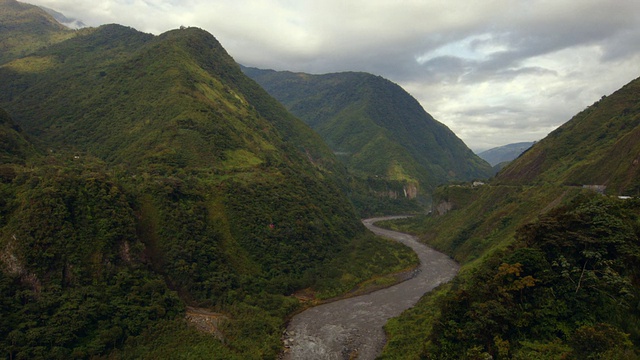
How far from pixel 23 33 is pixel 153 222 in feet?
604

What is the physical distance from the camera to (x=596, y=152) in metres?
73.8

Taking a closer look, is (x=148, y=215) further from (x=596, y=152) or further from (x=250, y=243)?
(x=596, y=152)

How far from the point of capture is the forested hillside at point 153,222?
1483 inches

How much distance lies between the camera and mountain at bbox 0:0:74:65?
6024 inches

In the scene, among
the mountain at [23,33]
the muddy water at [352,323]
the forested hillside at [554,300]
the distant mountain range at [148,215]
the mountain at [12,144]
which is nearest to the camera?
the forested hillside at [554,300]

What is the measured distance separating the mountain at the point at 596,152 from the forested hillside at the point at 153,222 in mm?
37204

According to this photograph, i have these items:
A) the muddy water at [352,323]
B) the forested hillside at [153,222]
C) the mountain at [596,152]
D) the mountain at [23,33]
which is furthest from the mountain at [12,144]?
the mountain at [23,33]

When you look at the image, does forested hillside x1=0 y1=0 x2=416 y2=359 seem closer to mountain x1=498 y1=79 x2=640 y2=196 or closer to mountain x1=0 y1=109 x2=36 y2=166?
mountain x1=0 y1=109 x2=36 y2=166

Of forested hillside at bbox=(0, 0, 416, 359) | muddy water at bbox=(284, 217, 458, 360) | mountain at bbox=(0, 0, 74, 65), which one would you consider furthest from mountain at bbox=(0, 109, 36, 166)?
mountain at bbox=(0, 0, 74, 65)

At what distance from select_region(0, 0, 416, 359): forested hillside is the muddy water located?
309 centimetres

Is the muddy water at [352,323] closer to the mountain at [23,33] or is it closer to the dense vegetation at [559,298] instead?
the dense vegetation at [559,298]

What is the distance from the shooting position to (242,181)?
2749 inches

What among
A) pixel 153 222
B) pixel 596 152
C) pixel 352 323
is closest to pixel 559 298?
pixel 352 323

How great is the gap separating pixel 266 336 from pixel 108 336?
1651 centimetres
